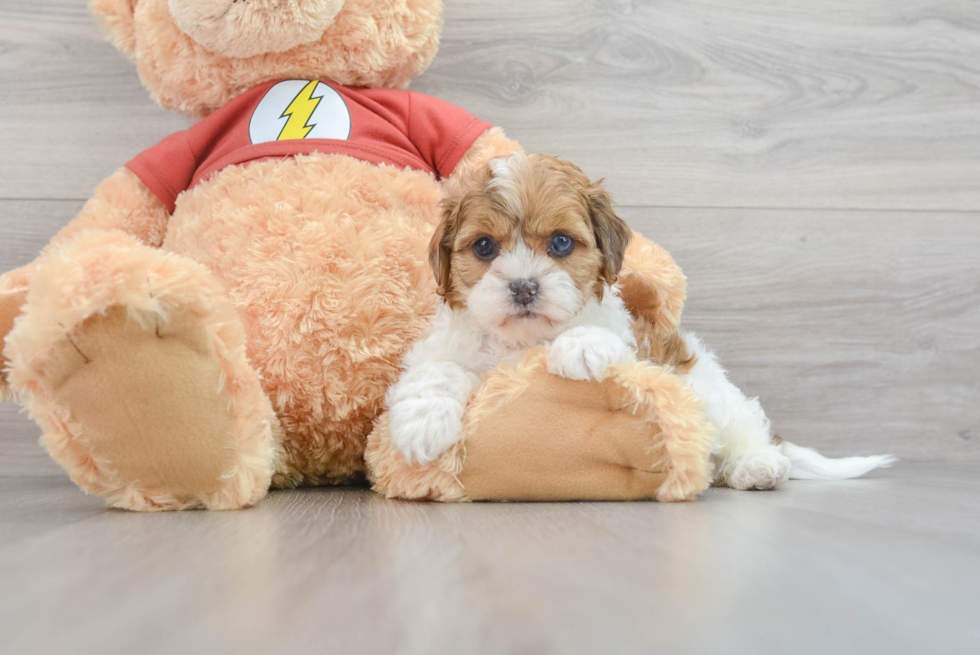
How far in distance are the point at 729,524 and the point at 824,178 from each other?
147cm

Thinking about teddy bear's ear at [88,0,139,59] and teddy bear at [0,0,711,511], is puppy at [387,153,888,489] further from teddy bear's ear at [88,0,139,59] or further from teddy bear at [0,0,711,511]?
teddy bear's ear at [88,0,139,59]

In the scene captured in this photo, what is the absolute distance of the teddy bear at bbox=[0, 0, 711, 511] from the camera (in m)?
1.03

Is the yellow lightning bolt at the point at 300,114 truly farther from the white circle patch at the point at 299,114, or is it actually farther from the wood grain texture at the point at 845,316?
the wood grain texture at the point at 845,316

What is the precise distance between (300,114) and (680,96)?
3.62 feet

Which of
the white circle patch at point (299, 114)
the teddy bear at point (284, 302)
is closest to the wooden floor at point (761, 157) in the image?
the teddy bear at point (284, 302)

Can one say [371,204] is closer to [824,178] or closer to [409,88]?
[409,88]

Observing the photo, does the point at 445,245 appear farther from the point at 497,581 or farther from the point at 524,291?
the point at 497,581

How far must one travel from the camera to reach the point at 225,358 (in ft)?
3.62

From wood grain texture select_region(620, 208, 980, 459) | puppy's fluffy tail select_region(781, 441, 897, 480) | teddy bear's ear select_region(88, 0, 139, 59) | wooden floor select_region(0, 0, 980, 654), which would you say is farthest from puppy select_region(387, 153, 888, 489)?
teddy bear's ear select_region(88, 0, 139, 59)

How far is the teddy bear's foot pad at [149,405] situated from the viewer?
3.31ft

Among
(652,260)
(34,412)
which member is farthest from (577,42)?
(34,412)

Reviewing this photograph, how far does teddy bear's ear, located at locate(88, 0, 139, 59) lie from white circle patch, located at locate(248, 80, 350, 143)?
1.18 ft

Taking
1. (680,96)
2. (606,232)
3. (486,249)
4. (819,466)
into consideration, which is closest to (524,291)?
(486,249)

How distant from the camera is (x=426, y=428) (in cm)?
117
